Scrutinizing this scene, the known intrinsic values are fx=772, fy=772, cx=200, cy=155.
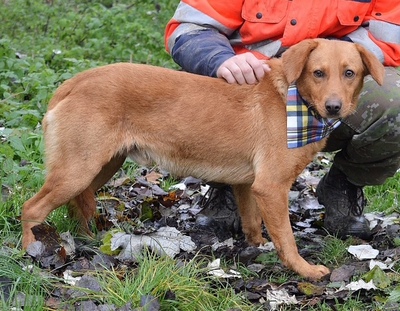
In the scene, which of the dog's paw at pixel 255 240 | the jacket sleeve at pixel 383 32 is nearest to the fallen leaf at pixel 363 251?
the dog's paw at pixel 255 240

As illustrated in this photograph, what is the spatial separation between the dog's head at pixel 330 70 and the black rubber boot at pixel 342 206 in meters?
0.98

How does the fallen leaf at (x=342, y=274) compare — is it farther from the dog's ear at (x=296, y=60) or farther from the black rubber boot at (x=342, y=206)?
the dog's ear at (x=296, y=60)

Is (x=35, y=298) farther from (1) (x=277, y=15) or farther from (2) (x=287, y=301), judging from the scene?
(1) (x=277, y=15)

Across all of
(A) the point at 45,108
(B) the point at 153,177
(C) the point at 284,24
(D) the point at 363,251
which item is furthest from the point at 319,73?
(A) the point at 45,108

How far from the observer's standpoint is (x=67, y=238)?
438 centimetres

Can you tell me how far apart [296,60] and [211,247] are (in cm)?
125

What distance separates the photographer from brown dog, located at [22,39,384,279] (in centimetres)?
426

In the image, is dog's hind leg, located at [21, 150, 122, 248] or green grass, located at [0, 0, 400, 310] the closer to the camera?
green grass, located at [0, 0, 400, 310]

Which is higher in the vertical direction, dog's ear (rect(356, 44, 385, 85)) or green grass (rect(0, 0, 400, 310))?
dog's ear (rect(356, 44, 385, 85))

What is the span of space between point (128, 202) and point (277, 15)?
1682mm

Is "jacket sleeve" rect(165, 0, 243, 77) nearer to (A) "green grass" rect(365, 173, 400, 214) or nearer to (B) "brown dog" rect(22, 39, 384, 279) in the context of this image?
(B) "brown dog" rect(22, 39, 384, 279)

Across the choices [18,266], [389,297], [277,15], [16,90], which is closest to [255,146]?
[277,15]

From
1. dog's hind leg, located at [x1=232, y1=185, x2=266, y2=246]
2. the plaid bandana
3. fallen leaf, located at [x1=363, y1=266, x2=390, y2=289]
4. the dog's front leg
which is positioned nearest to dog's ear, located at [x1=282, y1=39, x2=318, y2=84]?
the plaid bandana

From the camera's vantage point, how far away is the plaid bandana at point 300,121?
4320 mm
